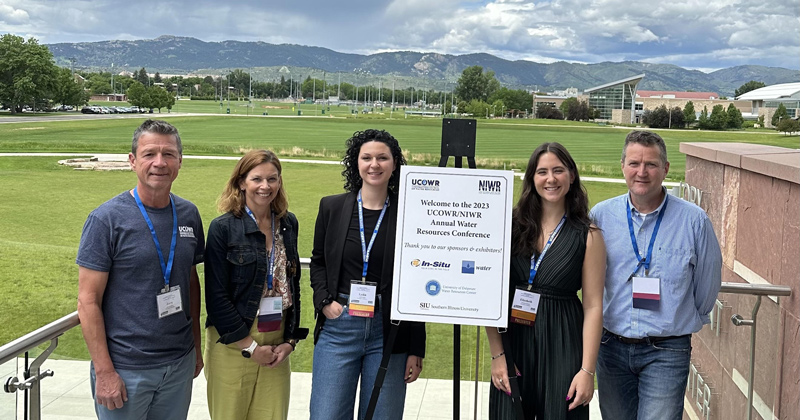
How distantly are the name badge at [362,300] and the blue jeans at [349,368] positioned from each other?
0.07 meters

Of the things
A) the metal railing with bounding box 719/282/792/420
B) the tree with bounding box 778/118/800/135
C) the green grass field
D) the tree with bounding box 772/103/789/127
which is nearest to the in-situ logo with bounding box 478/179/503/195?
the green grass field

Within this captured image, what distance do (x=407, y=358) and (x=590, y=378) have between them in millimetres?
665

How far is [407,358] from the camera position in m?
2.38

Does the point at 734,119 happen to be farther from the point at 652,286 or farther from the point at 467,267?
the point at 467,267

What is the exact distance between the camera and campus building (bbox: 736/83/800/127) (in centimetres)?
5527

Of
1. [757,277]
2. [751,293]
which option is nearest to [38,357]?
[751,293]

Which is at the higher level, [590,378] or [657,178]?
[657,178]

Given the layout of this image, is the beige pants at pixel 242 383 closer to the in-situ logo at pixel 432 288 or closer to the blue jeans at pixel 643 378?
the in-situ logo at pixel 432 288

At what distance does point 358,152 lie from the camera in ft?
8.04

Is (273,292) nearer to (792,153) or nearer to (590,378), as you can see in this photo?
(590,378)

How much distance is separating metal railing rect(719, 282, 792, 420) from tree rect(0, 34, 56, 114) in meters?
75.1

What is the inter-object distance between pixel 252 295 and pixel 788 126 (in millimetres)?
54374

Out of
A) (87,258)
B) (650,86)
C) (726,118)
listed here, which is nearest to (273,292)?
(87,258)

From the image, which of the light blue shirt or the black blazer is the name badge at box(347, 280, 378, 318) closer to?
the black blazer
